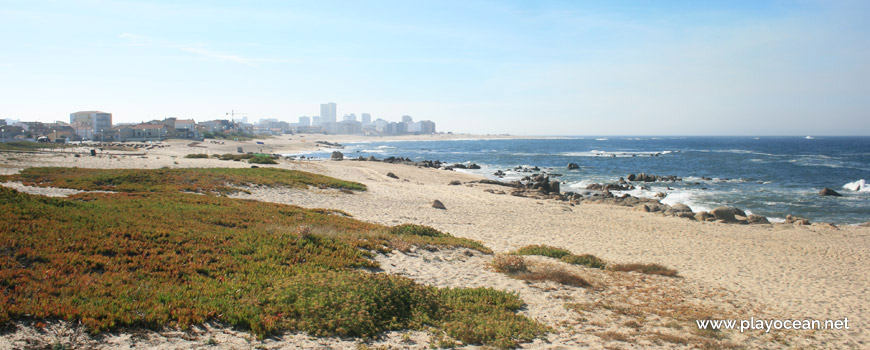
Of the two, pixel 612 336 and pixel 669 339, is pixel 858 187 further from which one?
pixel 612 336

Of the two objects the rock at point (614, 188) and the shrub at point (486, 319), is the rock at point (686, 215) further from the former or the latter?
the shrub at point (486, 319)

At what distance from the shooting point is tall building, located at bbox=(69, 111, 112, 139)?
11062 centimetres

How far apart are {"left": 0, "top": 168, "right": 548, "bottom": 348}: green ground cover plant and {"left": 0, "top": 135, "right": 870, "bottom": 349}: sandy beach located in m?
0.41

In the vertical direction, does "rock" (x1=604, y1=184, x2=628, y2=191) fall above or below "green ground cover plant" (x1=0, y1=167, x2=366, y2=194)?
below

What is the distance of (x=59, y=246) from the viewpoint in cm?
869

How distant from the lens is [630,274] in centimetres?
1270

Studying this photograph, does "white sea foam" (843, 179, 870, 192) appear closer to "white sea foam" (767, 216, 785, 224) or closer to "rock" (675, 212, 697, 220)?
"white sea foam" (767, 216, 785, 224)

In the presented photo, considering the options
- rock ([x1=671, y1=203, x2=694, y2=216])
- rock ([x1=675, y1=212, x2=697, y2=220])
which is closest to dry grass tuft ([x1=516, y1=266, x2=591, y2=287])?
rock ([x1=675, y1=212, x2=697, y2=220])

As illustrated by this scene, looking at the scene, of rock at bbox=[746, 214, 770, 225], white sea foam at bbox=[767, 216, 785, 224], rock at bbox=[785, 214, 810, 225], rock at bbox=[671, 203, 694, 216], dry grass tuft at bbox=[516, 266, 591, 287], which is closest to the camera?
dry grass tuft at bbox=[516, 266, 591, 287]

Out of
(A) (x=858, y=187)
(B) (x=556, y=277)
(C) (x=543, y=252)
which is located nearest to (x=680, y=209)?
(C) (x=543, y=252)

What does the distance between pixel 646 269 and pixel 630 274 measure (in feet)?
2.52

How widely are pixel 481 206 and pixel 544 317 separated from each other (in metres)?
18.4

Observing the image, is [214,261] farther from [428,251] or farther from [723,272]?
[723,272]

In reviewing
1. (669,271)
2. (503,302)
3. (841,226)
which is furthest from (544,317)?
(841,226)
